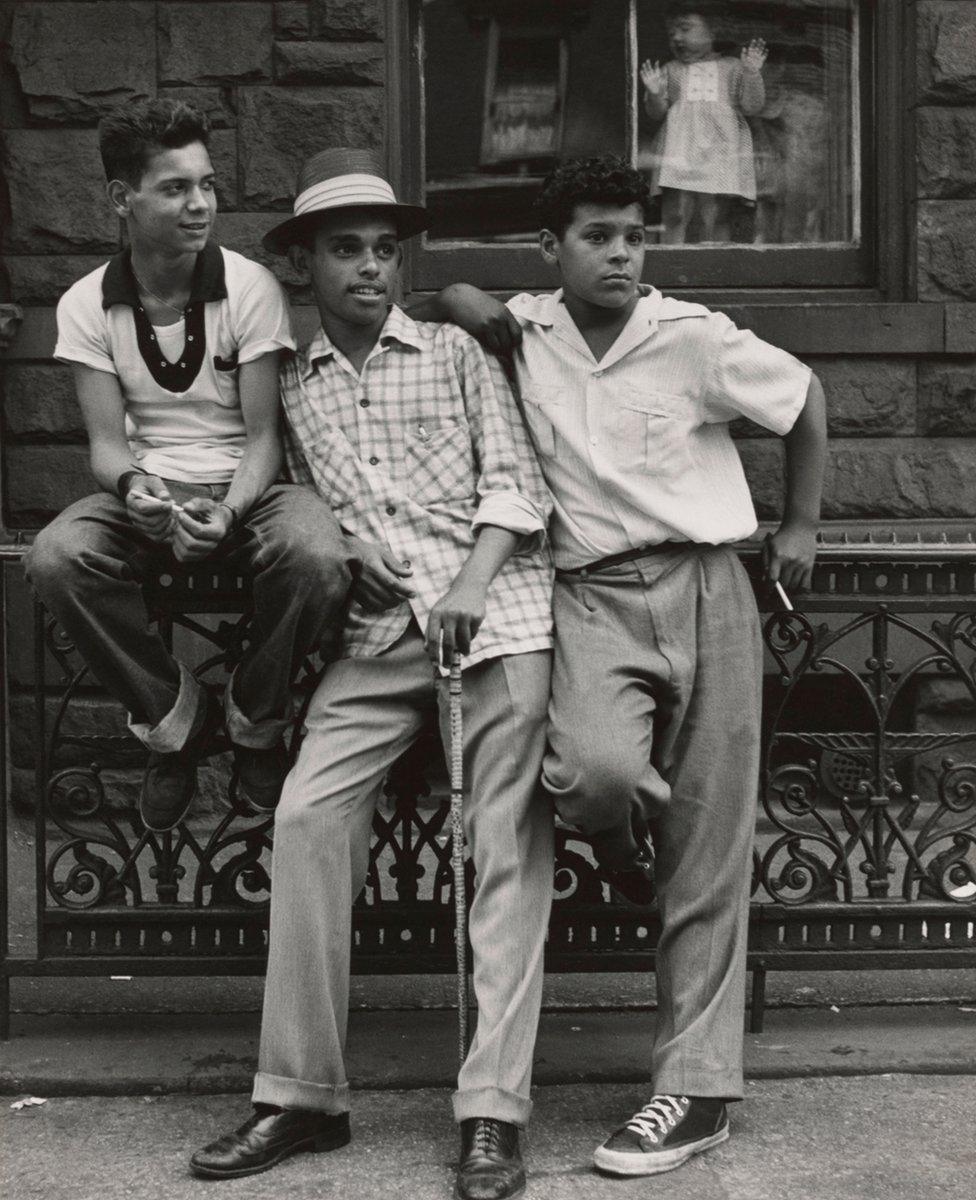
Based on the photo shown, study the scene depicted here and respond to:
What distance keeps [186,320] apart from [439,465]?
0.74 metres

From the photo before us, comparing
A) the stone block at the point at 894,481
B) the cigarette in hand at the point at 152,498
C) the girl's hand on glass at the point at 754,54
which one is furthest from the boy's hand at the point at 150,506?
the girl's hand on glass at the point at 754,54

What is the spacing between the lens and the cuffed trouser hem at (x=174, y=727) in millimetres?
4129

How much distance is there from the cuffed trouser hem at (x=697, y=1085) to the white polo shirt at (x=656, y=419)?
3.97 feet

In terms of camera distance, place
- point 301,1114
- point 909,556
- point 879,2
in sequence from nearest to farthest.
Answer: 1. point 301,1114
2. point 909,556
3. point 879,2

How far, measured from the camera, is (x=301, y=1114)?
12.5ft

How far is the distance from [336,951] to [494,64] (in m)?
4.47

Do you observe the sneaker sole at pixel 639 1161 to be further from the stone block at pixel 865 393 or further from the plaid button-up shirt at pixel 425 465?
the stone block at pixel 865 393

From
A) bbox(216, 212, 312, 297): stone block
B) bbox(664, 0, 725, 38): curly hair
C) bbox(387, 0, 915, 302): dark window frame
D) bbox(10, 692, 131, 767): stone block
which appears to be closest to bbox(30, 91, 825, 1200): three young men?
bbox(216, 212, 312, 297): stone block

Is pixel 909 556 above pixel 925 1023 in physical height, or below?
above

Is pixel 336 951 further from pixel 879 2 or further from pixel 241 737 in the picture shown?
pixel 879 2

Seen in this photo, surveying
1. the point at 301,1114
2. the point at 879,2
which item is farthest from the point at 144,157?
the point at 879,2

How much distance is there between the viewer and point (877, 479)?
6.82 metres

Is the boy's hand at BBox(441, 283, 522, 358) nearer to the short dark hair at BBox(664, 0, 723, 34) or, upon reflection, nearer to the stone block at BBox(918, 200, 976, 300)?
the stone block at BBox(918, 200, 976, 300)

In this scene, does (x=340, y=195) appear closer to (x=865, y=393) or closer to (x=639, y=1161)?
(x=639, y=1161)
